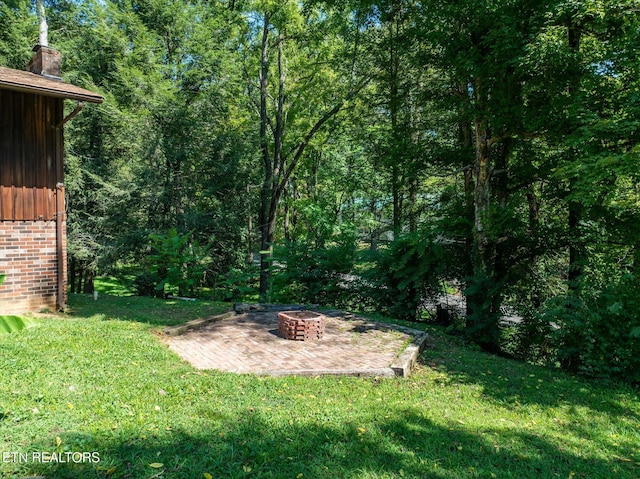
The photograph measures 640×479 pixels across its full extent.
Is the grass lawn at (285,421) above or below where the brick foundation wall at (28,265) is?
below

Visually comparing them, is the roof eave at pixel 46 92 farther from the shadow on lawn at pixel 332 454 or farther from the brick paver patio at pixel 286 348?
the shadow on lawn at pixel 332 454

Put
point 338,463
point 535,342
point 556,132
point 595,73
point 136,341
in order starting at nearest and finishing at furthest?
point 338,463 → point 136,341 → point 595,73 → point 556,132 → point 535,342

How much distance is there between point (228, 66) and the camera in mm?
16344

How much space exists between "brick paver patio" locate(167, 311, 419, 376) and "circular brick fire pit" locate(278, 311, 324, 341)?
110mm

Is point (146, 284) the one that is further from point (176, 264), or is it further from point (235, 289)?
point (235, 289)

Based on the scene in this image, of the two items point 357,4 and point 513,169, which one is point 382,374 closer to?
point 513,169

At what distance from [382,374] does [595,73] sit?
5851mm

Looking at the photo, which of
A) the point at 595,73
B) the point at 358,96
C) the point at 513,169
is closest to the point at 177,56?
the point at 358,96

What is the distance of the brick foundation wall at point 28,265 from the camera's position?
7.04 m

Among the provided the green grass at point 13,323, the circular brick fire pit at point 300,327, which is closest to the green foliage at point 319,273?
the circular brick fire pit at point 300,327

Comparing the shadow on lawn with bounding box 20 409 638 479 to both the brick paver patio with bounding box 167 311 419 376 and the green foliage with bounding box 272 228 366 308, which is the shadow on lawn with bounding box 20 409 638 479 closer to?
the brick paver patio with bounding box 167 311 419 376

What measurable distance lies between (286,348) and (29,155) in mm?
6059

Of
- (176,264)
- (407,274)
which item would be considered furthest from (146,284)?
(407,274)

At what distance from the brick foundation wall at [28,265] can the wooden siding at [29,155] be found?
23 centimetres
